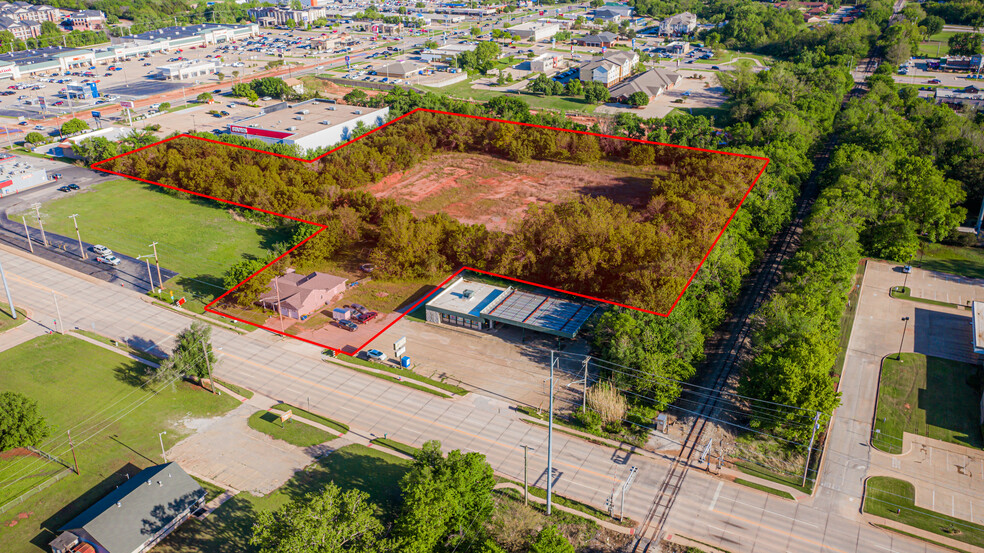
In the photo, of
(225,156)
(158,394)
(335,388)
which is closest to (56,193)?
(225,156)

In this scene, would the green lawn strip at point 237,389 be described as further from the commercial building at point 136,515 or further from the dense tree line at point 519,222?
the dense tree line at point 519,222

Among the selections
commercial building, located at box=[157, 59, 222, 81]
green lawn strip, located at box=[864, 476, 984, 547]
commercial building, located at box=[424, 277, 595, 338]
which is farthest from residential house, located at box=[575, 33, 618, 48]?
green lawn strip, located at box=[864, 476, 984, 547]

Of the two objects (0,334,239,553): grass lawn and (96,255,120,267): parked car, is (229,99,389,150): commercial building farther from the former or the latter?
(0,334,239,553): grass lawn

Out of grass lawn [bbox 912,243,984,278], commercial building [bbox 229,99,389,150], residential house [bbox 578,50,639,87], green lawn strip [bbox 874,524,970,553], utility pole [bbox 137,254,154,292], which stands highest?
residential house [bbox 578,50,639,87]

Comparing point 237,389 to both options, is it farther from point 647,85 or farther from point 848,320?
point 647,85

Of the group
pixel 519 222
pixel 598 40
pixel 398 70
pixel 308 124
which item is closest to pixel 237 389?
pixel 519 222
